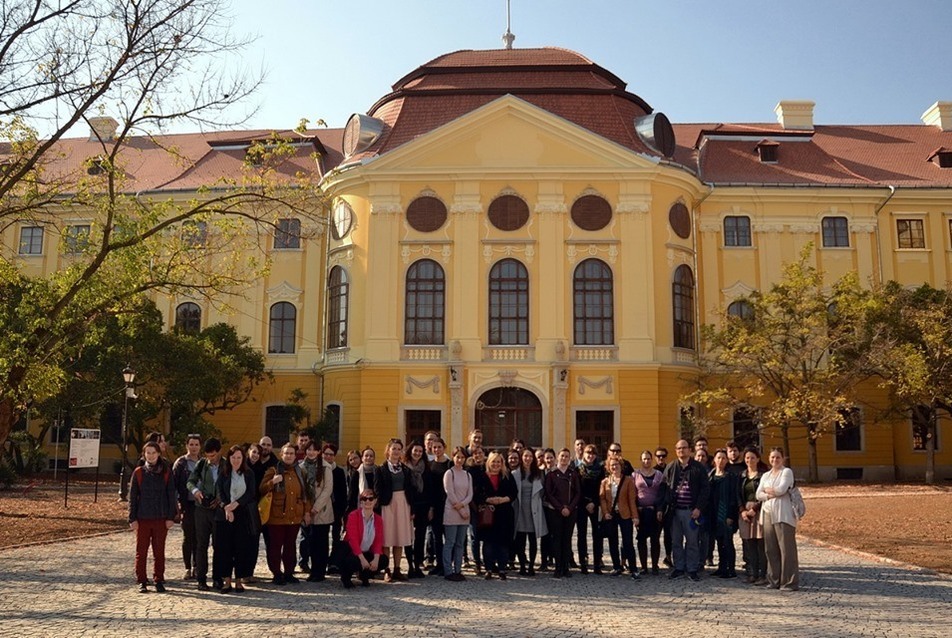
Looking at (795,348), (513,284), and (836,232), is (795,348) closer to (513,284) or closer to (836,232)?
(836,232)

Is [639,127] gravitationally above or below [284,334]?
above

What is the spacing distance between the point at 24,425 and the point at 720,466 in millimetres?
28743

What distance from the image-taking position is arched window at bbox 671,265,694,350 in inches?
1194

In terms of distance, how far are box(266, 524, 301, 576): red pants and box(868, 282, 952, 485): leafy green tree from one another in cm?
2117

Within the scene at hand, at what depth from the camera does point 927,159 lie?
35875 millimetres

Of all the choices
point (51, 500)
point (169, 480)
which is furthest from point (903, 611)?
point (51, 500)

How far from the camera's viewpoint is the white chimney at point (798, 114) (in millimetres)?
39094

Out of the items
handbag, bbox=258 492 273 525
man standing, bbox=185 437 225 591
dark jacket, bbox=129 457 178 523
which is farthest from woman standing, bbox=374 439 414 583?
dark jacket, bbox=129 457 178 523

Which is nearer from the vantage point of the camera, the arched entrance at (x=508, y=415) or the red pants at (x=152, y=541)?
the red pants at (x=152, y=541)

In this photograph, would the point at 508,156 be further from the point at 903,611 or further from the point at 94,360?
the point at 903,611

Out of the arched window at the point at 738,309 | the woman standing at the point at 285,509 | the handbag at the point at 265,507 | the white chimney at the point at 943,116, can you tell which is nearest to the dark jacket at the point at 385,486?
the woman standing at the point at 285,509

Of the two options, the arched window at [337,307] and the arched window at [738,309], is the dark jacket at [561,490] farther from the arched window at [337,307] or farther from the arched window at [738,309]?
the arched window at [738,309]

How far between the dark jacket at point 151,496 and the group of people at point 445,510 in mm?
13

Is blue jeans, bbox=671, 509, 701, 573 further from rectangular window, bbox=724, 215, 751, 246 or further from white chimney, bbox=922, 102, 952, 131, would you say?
white chimney, bbox=922, 102, 952, 131
